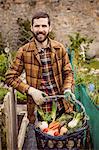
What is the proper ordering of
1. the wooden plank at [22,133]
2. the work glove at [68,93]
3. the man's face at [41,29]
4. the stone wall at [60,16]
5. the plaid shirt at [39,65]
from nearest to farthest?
the work glove at [68,93] < the man's face at [41,29] < the plaid shirt at [39,65] < the wooden plank at [22,133] < the stone wall at [60,16]

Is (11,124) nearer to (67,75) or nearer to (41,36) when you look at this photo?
(67,75)

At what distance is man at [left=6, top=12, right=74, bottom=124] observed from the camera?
412 centimetres

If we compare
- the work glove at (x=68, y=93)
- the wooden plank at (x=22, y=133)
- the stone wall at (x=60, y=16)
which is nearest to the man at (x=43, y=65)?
the work glove at (x=68, y=93)

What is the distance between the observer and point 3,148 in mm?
4309

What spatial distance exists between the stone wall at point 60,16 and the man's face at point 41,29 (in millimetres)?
10020

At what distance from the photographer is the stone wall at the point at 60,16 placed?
46.6ft

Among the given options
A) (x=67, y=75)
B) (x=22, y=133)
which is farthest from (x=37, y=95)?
(x=22, y=133)

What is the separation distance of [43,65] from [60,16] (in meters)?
10.3

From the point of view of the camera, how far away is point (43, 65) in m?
4.25

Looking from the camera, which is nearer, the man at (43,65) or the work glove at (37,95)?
the work glove at (37,95)

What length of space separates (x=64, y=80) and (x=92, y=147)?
1.18 meters

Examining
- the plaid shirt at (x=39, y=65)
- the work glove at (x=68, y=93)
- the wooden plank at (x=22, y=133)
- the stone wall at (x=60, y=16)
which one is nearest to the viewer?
the work glove at (x=68, y=93)

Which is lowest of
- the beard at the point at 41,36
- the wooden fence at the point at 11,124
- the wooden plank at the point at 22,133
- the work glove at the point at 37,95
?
the wooden plank at the point at 22,133

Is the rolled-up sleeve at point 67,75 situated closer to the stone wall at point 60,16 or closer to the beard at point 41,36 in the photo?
the beard at point 41,36
